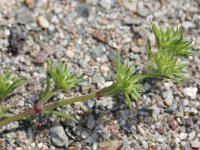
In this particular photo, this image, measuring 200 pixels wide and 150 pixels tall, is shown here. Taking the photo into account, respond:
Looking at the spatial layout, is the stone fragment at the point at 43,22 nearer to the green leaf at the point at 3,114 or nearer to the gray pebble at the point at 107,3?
the gray pebble at the point at 107,3

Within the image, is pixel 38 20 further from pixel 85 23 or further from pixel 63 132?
pixel 63 132

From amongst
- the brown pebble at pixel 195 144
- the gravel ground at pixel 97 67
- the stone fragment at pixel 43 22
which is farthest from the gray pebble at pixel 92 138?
the stone fragment at pixel 43 22

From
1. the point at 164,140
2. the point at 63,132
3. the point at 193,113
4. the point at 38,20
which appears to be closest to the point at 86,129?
the point at 63,132

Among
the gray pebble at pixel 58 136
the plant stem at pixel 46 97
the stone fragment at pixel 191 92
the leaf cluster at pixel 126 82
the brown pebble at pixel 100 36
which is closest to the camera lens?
the leaf cluster at pixel 126 82

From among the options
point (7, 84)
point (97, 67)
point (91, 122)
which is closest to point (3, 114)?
point (7, 84)

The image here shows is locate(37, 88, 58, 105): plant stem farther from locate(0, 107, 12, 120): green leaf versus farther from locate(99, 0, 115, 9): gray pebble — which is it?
locate(99, 0, 115, 9): gray pebble

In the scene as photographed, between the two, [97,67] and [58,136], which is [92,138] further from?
[97,67]
